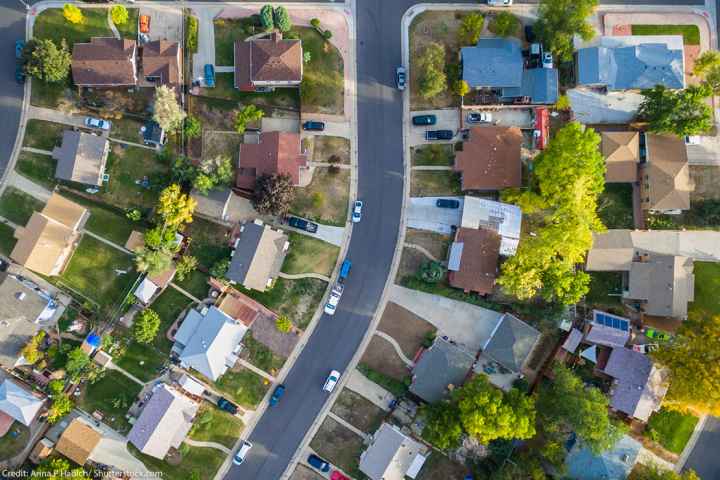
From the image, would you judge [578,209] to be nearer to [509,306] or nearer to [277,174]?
[509,306]

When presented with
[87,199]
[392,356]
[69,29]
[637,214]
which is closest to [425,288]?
[392,356]

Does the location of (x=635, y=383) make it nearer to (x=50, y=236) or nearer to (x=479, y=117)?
(x=479, y=117)

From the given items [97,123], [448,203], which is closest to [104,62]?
[97,123]

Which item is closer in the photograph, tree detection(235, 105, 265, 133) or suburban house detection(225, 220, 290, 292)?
suburban house detection(225, 220, 290, 292)

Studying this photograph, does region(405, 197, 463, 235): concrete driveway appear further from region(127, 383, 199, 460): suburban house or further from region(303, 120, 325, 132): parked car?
region(127, 383, 199, 460): suburban house

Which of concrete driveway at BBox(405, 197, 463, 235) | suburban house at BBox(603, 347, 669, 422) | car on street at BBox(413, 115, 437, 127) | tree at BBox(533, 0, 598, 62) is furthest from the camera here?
concrete driveway at BBox(405, 197, 463, 235)

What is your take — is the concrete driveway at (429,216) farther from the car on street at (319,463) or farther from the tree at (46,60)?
the tree at (46,60)

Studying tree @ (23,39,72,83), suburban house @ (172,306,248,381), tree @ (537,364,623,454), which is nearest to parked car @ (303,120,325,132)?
suburban house @ (172,306,248,381)

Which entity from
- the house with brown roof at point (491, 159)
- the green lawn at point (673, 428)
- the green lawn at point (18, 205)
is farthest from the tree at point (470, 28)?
the green lawn at point (18, 205)
